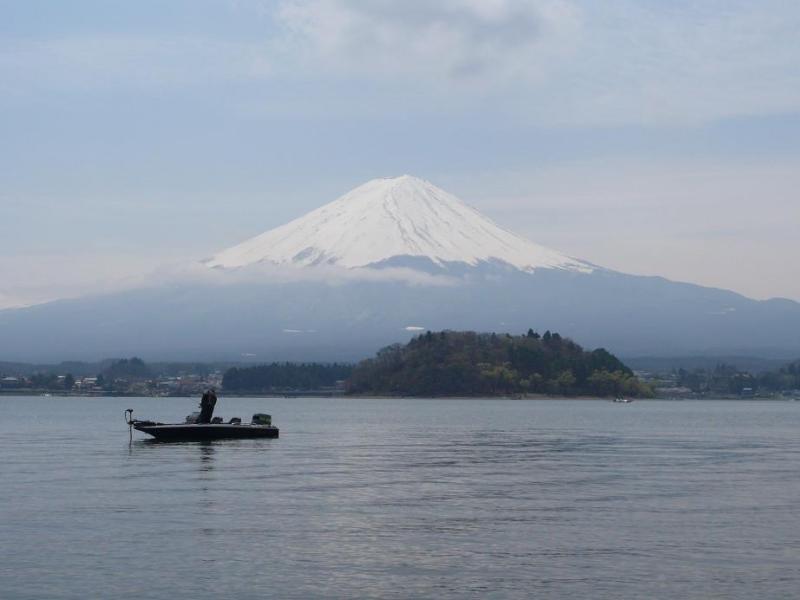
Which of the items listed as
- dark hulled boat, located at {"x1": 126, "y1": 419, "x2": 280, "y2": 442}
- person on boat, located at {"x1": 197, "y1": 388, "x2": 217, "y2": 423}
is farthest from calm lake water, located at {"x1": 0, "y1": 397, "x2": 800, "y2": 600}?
person on boat, located at {"x1": 197, "y1": 388, "x2": 217, "y2": 423}

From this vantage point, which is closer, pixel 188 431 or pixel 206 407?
pixel 188 431

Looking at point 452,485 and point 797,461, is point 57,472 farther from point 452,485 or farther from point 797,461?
point 797,461

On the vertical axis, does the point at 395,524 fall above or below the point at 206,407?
Answer: below

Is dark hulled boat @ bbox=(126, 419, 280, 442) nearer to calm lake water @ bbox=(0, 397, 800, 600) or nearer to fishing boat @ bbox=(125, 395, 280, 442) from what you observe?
fishing boat @ bbox=(125, 395, 280, 442)

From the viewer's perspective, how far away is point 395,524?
44812mm

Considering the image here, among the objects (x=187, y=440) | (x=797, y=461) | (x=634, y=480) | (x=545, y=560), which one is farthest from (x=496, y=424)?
(x=545, y=560)

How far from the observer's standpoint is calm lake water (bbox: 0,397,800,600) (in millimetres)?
34312

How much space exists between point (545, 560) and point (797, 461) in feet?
142

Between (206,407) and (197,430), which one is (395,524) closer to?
(197,430)

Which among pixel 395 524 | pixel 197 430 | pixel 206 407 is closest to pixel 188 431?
pixel 197 430

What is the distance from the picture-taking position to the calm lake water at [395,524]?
34.3m

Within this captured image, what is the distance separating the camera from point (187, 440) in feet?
307

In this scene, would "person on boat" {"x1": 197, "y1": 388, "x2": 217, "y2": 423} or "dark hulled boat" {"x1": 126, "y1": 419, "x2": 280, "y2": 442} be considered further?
"person on boat" {"x1": 197, "y1": 388, "x2": 217, "y2": 423}

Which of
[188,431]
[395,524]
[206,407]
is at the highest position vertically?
[206,407]
